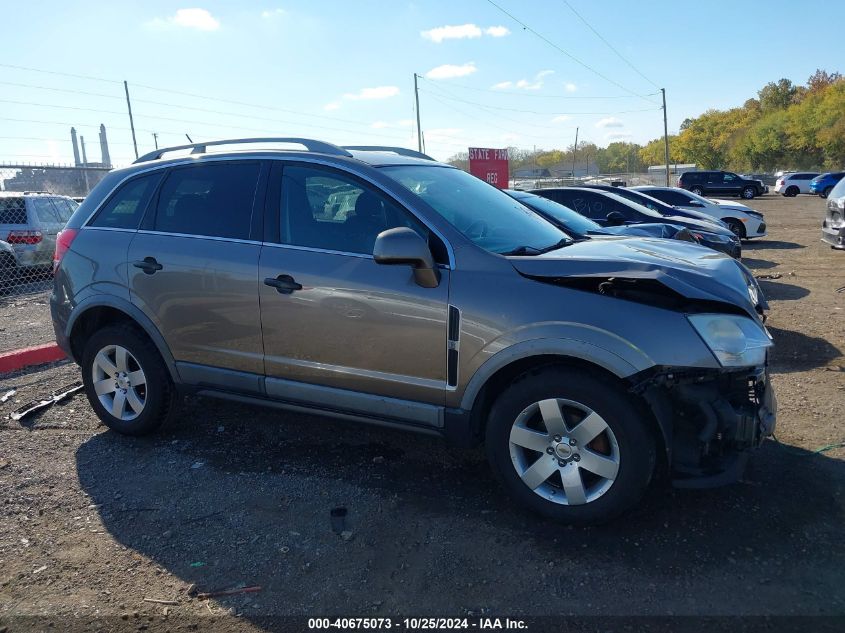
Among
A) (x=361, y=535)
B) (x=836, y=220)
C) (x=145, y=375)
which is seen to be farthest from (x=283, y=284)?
(x=836, y=220)

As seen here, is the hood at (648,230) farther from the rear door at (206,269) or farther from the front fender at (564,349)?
the rear door at (206,269)

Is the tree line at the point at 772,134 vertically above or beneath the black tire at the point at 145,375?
above

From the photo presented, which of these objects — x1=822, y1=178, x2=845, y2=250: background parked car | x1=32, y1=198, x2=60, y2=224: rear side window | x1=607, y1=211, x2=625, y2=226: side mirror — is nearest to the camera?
x1=607, y1=211, x2=625, y2=226: side mirror

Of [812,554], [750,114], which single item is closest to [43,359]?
[812,554]

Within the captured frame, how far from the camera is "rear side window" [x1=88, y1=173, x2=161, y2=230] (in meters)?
4.44

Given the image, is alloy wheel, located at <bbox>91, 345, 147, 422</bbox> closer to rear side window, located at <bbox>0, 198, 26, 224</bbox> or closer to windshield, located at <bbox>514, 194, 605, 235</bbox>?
windshield, located at <bbox>514, 194, 605, 235</bbox>

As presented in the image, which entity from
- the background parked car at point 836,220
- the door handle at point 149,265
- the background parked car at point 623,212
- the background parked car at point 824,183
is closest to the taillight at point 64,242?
the door handle at point 149,265

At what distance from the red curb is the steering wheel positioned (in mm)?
4777

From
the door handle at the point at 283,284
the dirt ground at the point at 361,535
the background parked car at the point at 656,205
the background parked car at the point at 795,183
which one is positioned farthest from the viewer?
the background parked car at the point at 795,183

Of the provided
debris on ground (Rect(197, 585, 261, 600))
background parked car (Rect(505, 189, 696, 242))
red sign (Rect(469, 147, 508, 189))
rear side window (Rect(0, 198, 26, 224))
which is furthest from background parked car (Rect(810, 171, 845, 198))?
debris on ground (Rect(197, 585, 261, 600))

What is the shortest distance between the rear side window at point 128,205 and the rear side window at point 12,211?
8.96 m

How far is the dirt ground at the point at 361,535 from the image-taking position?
9.07 ft

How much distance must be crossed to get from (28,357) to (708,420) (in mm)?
6199

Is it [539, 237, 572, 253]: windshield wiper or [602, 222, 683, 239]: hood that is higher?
[539, 237, 572, 253]: windshield wiper
